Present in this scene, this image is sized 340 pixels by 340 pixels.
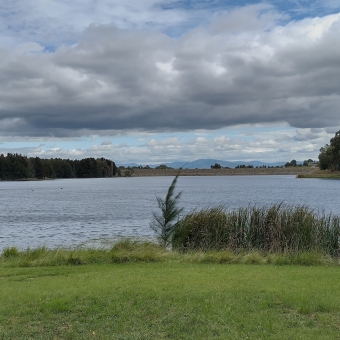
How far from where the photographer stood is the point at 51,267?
13.5 m

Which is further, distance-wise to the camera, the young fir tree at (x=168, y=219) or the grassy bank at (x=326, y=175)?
the grassy bank at (x=326, y=175)

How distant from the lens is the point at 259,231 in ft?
60.7

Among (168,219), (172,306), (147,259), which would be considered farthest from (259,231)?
(172,306)

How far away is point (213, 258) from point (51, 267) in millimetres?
5126

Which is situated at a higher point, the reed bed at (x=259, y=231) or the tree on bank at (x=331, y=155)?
the tree on bank at (x=331, y=155)

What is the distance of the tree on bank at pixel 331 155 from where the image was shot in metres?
127

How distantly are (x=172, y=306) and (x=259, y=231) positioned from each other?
35.7 feet

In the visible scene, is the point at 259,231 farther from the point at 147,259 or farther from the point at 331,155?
the point at 331,155

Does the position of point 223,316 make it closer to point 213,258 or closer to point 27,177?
point 213,258

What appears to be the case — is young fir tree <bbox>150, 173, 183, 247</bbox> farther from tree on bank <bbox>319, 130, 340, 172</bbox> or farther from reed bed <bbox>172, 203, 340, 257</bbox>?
tree on bank <bbox>319, 130, 340, 172</bbox>

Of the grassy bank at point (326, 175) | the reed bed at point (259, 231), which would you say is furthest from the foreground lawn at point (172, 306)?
the grassy bank at point (326, 175)


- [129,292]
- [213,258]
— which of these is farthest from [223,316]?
[213,258]

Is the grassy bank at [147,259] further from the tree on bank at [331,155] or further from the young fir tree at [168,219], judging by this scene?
the tree on bank at [331,155]

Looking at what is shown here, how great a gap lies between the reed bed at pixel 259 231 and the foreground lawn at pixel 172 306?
241 inches
